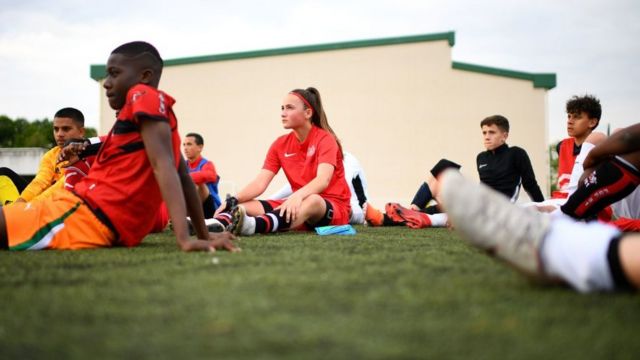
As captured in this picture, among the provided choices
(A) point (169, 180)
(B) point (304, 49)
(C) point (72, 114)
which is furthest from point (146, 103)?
(B) point (304, 49)

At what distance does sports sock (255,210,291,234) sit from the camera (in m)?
4.14

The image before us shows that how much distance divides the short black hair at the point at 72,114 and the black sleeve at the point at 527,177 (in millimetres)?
4628

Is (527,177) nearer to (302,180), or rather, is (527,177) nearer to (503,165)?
(503,165)

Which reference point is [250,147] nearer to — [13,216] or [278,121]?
[278,121]

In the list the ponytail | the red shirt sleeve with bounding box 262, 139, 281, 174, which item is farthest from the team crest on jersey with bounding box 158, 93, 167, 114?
the red shirt sleeve with bounding box 262, 139, 281, 174

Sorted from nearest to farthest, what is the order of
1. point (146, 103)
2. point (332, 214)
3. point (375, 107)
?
1. point (146, 103)
2. point (332, 214)
3. point (375, 107)

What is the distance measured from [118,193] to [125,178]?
0.28 ft

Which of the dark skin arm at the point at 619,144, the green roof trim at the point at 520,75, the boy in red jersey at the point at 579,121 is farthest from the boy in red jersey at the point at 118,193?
the green roof trim at the point at 520,75

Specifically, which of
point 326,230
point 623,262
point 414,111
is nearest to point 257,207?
point 326,230

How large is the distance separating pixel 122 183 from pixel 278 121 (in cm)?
1332

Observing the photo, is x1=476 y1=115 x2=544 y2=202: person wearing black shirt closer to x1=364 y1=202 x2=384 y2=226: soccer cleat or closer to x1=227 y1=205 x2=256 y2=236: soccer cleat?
x1=364 y1=202 x2=384 y2=226: soccer cleat

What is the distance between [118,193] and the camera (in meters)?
2.87

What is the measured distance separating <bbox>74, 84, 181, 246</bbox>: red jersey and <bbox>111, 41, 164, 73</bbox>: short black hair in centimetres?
25

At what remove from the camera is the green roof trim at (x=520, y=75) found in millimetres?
14211
